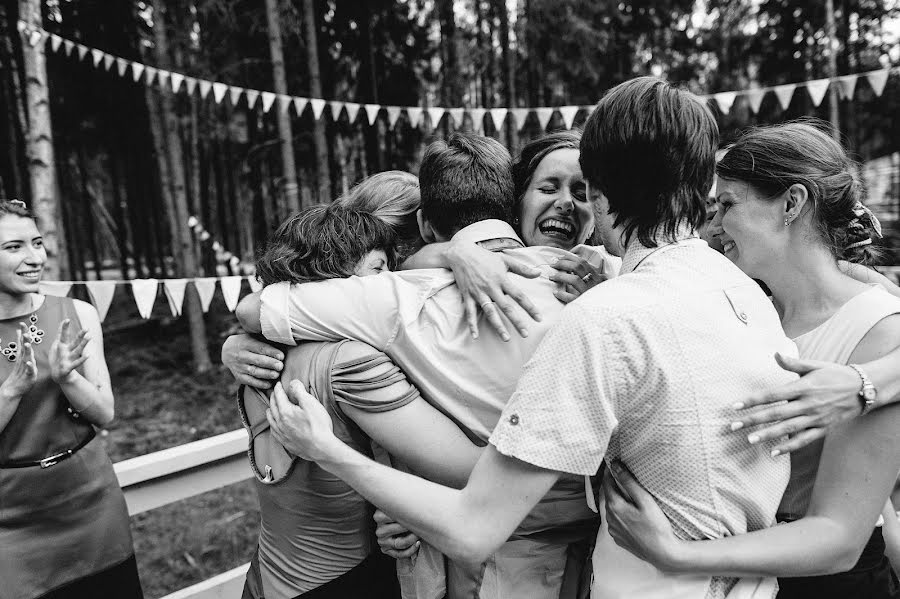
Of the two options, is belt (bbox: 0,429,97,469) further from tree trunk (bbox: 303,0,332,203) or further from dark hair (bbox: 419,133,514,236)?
tree trunk (bbox: 303,0,332,203)

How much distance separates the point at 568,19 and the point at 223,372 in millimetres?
7866

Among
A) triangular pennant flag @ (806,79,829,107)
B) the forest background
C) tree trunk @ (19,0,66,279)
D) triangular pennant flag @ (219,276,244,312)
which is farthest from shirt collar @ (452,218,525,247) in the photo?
triangular pennant flag @ (806,79,829,107)

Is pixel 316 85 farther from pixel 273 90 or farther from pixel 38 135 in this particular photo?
pixel 38 135

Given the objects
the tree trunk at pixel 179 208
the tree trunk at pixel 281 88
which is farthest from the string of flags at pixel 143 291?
the tree trunk at pixel 179 208

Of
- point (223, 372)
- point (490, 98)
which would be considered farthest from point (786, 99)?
point (223, 372)

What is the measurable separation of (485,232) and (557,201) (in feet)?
1.10

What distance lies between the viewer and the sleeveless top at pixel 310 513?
4.22ft

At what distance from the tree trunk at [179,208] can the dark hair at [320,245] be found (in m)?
6.78

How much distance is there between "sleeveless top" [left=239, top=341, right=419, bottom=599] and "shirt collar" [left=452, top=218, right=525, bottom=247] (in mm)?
380

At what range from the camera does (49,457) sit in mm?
2215

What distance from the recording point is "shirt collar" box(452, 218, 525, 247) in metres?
1.40

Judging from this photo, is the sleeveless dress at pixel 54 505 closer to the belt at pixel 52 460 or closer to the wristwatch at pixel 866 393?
the belt at pixel 52 460

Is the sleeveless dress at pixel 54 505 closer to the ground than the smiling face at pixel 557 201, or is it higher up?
closer to the ground

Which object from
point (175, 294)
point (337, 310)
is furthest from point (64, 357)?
point (337, 310)
